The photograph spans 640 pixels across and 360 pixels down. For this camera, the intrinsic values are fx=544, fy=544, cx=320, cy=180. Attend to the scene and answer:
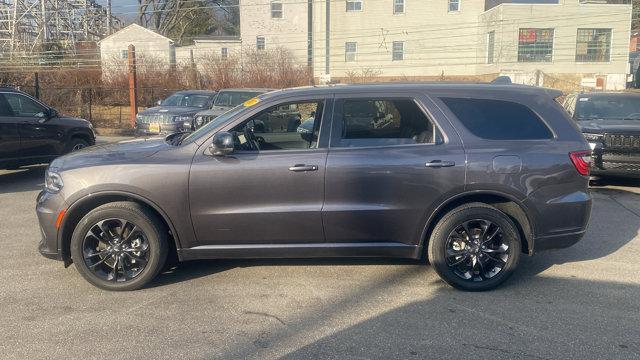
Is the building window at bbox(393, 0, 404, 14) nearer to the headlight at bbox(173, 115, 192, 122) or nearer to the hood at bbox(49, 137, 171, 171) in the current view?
the headlight at bbox(173, 115, 192, 122)

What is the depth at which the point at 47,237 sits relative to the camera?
16.0 ft

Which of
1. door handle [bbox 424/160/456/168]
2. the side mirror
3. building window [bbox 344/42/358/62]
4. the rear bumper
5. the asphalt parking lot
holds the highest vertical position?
building window [bbox 344/42/358/62]

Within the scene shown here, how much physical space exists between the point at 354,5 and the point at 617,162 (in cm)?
3403

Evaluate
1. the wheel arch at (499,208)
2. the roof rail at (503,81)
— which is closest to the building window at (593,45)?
the roof rail at (503,81)

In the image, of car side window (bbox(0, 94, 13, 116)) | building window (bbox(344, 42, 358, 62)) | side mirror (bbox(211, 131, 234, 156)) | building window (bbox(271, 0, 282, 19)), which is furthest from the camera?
building window (bbox(344, 42, 358, 62))

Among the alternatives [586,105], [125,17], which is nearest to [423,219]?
[586,105]

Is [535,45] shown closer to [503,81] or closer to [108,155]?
[503,81]

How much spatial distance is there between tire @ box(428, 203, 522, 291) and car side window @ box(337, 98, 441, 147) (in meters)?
0.75

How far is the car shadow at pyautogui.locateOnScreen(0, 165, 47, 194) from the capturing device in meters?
9.71

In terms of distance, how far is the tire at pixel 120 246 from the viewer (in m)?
A: 4.78

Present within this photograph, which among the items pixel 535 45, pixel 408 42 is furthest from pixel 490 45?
pixel 408 42

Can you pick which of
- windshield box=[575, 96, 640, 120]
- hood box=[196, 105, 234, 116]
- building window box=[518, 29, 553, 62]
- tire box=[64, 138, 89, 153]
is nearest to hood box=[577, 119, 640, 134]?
windshield box=[575, 96, 640, 120]

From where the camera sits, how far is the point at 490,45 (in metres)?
38.8

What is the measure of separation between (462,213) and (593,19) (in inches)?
1501
